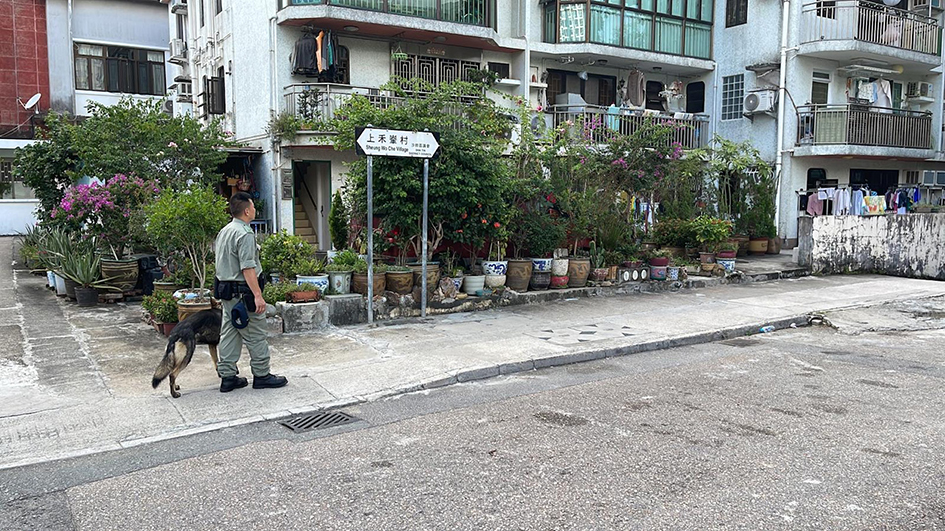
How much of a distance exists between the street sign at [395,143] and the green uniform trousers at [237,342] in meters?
3.45

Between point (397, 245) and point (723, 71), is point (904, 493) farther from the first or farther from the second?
point (723, 71)

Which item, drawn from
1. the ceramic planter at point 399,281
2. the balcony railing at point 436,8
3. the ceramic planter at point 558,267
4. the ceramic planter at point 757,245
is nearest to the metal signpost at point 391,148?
the ceramic planter at point 399,281

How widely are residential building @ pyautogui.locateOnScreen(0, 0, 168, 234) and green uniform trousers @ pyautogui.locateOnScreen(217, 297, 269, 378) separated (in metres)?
22.3

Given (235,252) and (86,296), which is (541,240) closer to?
(235,252)

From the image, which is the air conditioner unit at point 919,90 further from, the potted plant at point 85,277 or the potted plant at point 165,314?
the potted plant at point 85,277

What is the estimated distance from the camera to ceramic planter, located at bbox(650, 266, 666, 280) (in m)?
13.8

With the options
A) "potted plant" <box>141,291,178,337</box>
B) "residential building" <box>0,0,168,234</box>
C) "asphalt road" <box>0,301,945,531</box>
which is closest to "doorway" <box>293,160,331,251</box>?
"potted plant" <box>141,291,178,337</box>

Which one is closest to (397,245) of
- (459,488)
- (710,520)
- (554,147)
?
(554,147)

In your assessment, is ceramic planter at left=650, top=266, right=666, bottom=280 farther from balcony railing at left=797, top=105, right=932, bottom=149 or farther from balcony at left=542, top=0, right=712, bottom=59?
balcony railing at left=797, top=105, right=932, bottom=149

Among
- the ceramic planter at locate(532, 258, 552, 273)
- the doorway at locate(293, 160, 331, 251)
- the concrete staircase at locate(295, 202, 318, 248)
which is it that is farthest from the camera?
the concrete staircase at locate(295, 202, 318, 248)

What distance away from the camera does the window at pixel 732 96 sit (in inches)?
871

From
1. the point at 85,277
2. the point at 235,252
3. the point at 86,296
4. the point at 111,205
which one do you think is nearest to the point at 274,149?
the point at 111,205

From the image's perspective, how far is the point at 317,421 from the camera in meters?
6.34

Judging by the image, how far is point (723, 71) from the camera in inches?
888
